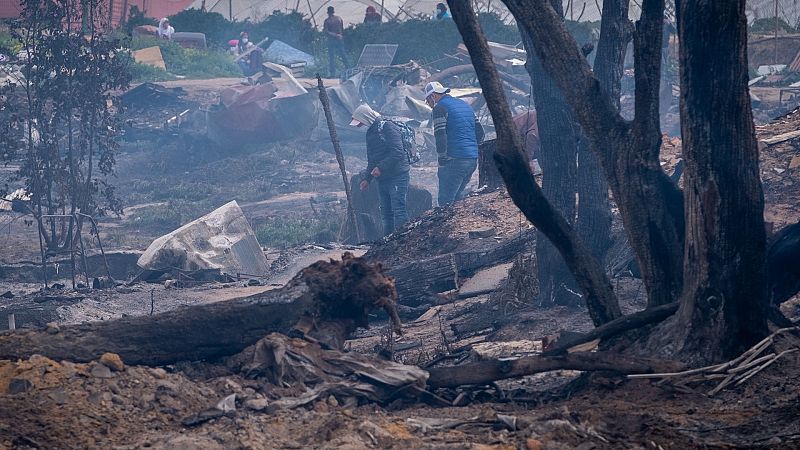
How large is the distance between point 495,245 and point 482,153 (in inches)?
93.1

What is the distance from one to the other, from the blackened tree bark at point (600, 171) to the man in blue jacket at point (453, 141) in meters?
3.65

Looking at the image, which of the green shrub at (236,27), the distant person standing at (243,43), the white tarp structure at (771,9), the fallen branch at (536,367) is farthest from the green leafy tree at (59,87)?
the white tarp structure at (771,9)

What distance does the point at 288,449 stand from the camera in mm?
3982

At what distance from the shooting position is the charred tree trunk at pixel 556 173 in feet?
26.0

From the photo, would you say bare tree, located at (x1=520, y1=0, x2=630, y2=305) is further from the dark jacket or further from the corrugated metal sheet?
the corrugated metal sheet

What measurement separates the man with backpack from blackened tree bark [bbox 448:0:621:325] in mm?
5957

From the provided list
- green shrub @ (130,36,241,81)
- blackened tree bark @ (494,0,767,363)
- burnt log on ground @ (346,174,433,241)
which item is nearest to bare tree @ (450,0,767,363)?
blackened tree bark @ (494,0,767,363)

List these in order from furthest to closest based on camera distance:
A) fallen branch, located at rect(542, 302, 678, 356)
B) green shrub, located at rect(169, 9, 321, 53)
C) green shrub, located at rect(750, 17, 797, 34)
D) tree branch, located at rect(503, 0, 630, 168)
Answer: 1. green shrub, located at rect(169, 9, 321, 53)
2. green shrub, located at rect(750, 17, 797, 34)
3. tree branch, located at rect(503, 0, 630, 168)
4. fallen branch, located at rect(542, 302, 678, 356)

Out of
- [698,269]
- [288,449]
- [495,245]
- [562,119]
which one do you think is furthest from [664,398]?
[495,245]

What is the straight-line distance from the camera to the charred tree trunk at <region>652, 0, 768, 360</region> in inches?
175

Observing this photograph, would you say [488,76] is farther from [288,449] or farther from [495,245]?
[495,245]

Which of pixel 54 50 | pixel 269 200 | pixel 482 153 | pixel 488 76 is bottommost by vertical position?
pixel 269 200

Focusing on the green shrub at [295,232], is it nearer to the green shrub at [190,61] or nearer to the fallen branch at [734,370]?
the fallen branch at [734,370]

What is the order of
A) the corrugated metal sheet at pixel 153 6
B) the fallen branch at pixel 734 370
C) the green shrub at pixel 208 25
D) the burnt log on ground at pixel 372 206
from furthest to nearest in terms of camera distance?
the corrugated metal sheet at pixel 153 6, the green shrub at pixel 208 25, the burnt log on ground at pixel 372 206, the fallen branch at pixel 734 370
